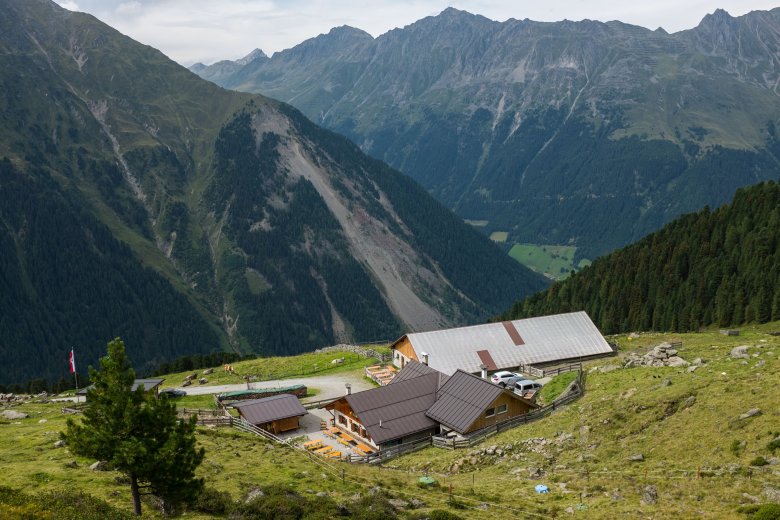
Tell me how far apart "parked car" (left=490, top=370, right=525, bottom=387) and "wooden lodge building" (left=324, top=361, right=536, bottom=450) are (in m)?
8.46

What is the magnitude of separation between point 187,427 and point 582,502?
72.9 feet

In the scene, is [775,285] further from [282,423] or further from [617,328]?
[282,423]

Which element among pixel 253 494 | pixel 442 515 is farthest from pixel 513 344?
pixel 253 494

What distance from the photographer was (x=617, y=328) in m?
122

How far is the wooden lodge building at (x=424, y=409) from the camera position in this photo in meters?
56.6

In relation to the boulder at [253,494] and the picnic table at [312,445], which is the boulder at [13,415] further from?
the boulder at [253,494]

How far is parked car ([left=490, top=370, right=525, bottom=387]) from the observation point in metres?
68.4

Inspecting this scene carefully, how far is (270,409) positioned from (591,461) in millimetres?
34020

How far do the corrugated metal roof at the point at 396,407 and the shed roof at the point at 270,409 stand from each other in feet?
24.4

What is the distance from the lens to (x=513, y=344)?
79312 mm

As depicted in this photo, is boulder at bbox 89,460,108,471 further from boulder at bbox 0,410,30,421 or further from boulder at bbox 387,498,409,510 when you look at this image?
boulder at bbox 0,410,30,421

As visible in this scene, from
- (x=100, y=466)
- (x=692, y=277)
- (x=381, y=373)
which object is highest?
(x=692, y=277)

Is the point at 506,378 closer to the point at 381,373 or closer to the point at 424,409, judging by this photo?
the point at 424,409

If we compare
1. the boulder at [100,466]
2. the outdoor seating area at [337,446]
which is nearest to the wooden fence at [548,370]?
the outdoor seating area at [337,446]
